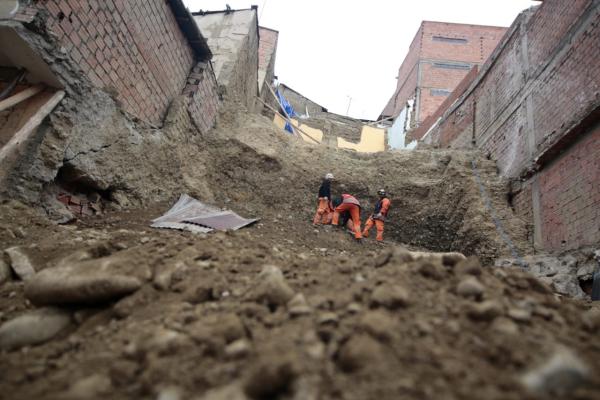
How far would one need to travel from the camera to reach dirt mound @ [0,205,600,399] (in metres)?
0.81

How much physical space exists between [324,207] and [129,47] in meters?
3.55

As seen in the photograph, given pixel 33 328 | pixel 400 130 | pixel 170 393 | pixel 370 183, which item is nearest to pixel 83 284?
pixel 33 328

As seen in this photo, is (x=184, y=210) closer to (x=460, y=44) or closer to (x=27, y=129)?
(x=27, y=129)

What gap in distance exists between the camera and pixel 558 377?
0.75m

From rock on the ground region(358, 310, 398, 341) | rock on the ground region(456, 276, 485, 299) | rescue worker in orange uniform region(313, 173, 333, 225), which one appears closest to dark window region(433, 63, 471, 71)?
rescue worker in orange uniform region(313, 173, 333, 225)

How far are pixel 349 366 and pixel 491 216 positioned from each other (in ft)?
15.7

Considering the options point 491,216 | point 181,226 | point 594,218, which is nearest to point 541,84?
point 491,216

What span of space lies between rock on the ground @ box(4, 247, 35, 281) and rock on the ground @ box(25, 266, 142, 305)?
53 cm

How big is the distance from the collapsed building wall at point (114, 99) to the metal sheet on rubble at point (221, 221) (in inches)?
32.5

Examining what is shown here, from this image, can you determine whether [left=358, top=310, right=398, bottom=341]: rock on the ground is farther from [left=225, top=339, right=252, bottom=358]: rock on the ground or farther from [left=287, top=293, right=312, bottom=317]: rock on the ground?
[left=225, top=339, right=252, bottom=358]: rock on the ground

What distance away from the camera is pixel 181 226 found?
Result: 10.9ft

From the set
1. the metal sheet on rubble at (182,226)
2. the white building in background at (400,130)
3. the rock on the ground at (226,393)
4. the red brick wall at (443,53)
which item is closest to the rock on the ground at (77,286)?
the rock on the ground at (226,393)

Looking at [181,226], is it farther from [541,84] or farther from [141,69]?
[541,84]

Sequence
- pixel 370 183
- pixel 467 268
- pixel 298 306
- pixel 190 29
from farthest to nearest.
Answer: pixel 370 183
pixel 190 29
pixel 467 268
pixel 298 306
